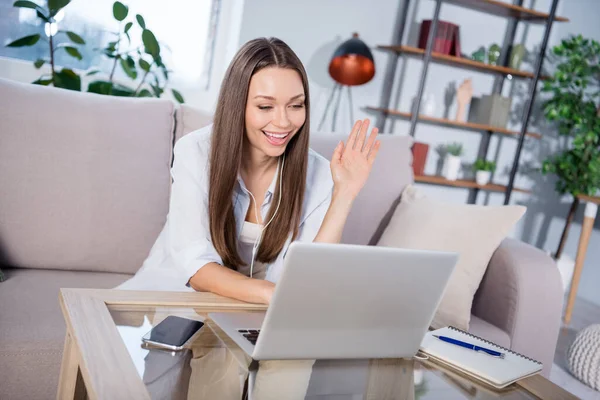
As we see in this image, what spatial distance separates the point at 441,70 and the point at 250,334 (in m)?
3.50

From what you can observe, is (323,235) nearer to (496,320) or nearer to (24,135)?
(496,320)

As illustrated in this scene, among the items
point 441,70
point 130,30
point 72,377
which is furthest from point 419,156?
point 72,377

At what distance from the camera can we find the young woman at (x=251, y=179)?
1.40m

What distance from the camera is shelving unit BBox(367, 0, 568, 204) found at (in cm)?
385

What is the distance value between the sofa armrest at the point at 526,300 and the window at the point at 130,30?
2.11 meters

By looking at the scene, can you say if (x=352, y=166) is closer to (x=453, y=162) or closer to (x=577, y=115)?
(x=453, y=162)

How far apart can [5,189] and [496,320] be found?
56.4 inches

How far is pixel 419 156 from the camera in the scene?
3.97 metres

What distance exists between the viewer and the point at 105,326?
959mm

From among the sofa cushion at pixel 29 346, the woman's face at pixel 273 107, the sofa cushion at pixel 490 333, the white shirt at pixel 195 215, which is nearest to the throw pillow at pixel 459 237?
the sofa cushion at pixel 490 333

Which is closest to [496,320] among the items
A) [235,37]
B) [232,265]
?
[232,265]

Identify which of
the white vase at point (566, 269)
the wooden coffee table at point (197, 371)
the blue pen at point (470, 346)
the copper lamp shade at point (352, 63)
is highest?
the copper lamp shade at point (352, 63)

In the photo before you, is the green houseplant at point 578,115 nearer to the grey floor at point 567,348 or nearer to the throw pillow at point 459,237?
the grey floor at point 567,348

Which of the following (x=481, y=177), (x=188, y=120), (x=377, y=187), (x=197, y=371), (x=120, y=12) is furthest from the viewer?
(x=481, y=177)
